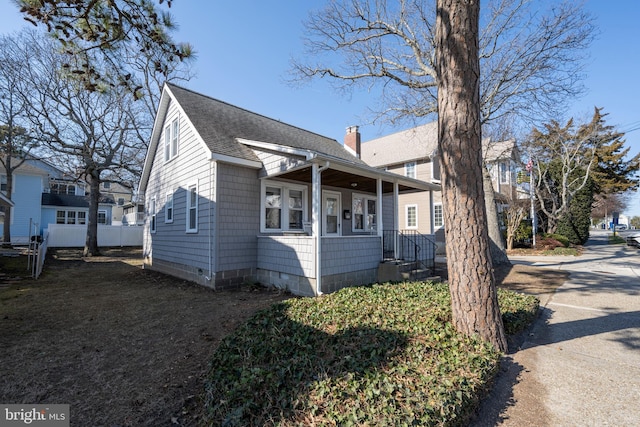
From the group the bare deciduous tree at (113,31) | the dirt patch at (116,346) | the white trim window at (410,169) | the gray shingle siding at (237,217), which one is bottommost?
the dirt patch at (116,346)

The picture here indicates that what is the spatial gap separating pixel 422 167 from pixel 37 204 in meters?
30.9

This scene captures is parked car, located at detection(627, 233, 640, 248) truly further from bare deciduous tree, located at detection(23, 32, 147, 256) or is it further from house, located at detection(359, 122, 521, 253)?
bare deciduous tree, located at detection(23, 32, 147, 256)

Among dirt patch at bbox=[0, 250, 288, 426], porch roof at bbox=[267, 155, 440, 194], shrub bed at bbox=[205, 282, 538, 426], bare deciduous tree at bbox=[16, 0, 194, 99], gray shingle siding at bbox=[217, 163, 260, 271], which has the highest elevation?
bare deciduous tree at bbox=[16, 0, 194, 99]

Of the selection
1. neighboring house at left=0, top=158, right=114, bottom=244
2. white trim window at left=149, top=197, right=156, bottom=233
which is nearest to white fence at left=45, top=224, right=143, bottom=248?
neighboring house at left=0, top=158, right=114, bottom=244

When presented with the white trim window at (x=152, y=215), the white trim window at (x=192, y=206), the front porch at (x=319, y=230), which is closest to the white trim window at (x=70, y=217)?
the white trim window at (x=152, y=215)

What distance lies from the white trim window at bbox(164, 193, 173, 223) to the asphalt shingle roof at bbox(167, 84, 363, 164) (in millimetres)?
3252

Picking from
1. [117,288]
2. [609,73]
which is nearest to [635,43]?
[609,73]

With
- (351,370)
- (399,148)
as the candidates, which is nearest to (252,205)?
(351,370)

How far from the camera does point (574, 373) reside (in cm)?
338

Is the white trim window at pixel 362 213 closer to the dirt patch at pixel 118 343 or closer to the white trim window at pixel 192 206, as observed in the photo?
the dirt patch at pixel 118 343

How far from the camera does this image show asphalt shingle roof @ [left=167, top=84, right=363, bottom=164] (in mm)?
8508

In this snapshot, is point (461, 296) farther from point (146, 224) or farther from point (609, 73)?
point (146, 224)

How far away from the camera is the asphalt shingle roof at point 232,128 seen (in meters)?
8.51

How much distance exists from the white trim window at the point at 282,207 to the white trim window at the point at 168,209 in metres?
4.16
